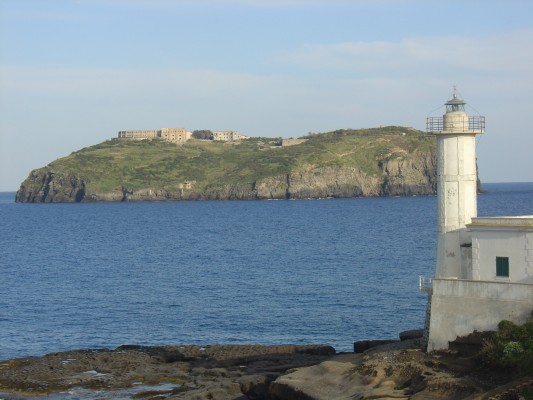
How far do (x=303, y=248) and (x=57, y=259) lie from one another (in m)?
25.0

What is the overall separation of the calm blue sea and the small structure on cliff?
39.9 feet

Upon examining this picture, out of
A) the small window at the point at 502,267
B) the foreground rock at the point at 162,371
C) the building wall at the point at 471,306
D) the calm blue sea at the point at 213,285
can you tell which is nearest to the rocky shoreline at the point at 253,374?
the foreground rock at the point at 162,371

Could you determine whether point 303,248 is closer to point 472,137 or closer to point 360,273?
point 360,273

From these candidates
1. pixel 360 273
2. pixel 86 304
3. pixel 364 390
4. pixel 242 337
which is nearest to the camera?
pixel 364 390

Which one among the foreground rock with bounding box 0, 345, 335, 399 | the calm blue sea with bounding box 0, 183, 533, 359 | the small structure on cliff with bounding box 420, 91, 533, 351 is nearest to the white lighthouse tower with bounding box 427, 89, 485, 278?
the small structure on cliff with bounding box 420, 91, 533, 351

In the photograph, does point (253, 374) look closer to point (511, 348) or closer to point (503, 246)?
point (503, 246)

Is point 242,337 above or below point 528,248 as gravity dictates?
below

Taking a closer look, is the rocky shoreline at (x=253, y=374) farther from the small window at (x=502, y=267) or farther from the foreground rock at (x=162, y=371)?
the small window at (x=502, y=267)

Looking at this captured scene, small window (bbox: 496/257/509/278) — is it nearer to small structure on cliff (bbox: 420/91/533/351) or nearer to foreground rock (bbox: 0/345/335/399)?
small structure on cliff (bbox: 420/91/533/351)

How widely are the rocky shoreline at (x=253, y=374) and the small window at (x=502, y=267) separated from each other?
3263 mm

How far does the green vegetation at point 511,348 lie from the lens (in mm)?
25408

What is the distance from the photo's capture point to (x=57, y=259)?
90.4 meters

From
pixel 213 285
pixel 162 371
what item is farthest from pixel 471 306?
pixel 213 285

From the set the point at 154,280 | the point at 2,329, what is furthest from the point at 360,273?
the point at 2,329
